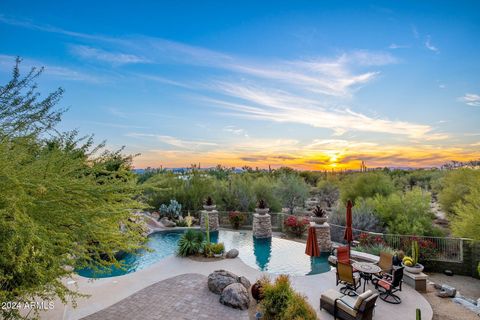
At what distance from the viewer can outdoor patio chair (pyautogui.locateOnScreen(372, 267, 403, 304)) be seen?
809 cm

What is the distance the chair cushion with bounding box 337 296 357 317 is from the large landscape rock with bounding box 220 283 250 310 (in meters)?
2.57

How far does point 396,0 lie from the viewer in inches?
435

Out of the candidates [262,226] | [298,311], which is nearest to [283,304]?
[298,311]

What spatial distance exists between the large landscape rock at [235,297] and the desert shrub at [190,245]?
14.7 ft

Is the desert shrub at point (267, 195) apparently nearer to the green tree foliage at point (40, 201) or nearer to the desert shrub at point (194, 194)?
the desert shrub at point (194, 194)

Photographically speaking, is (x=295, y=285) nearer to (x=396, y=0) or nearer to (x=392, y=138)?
(x=396, y=0)

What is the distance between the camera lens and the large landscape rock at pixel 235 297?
772cm

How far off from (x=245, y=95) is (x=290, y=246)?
900 centimetres

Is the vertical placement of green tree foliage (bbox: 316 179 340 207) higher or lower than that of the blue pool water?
higher

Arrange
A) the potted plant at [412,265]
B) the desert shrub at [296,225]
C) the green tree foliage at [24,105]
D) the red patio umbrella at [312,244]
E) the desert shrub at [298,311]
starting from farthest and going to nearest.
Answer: the desert shrub at [296,225] < the red patio umbrella at [312,244] < the potted plant at [412,265] < the desert shrub at [298,311] < the green tree foliage at [24,105]

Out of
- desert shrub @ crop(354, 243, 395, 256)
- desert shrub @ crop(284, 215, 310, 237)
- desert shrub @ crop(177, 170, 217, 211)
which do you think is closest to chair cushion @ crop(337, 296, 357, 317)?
desert shrub @ crop(354, 243, 395, 256)

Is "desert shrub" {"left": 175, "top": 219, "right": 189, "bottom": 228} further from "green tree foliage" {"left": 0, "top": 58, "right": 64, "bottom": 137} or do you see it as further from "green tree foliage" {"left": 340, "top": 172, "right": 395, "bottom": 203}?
"green tree foliage" {"left": 0, "top": 58, "right": 64, "bottom": 137}

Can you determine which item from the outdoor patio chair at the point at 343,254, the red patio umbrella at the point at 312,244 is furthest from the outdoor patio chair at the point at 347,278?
the red patio umbrella at the point at 312,244

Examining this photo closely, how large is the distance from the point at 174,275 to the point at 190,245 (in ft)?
7.48
